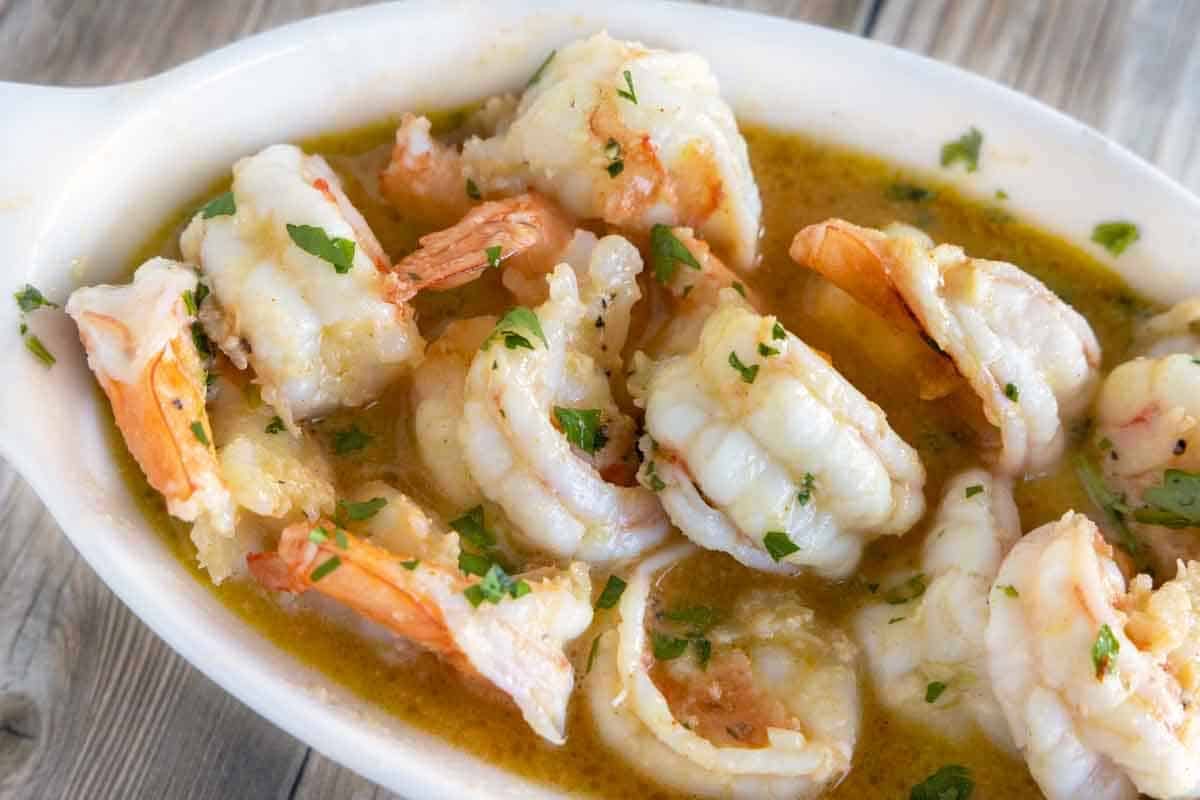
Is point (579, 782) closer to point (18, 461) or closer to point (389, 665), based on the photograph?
point (389, 665)

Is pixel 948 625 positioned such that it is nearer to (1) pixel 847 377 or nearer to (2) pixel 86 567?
(1) pixel 847 377

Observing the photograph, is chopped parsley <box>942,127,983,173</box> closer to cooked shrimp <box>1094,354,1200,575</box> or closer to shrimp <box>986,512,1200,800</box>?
cooked shrimp <box>1094,354,1200,575</box>

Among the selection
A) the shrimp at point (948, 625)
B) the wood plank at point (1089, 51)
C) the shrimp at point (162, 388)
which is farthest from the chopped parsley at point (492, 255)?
the wood plank at point (1089, 51)

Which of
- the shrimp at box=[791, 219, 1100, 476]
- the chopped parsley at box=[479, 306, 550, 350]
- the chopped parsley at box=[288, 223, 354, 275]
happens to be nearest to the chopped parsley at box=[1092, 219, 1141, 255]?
the shrimp at box=[791, 219, 1100, 476]

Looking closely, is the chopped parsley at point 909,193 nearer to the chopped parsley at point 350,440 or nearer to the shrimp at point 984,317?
the shrimp at point 984,317

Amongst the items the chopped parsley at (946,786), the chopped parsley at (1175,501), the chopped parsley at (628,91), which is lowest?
the chopped parsley at (946,786)

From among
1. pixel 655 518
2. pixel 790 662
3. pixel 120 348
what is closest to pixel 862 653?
pixel 790 662
